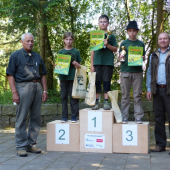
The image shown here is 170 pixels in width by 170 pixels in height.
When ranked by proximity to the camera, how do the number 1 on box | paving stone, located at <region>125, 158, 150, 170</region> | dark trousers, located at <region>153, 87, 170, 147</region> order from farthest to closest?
the number 1 on box < dark trousers, located at <region>153, 87, 170, 147</region> < paving stone, located at <region>125, 158, 150, 170</region>

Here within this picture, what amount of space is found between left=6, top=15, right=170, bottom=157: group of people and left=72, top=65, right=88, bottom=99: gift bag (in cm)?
13

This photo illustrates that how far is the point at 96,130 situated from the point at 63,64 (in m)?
1.33

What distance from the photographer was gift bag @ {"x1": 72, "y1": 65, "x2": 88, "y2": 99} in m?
5.19

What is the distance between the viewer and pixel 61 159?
→ 452cm

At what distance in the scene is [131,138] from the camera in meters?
4.91

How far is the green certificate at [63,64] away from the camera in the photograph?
513 centimetres

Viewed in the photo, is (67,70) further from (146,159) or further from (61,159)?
(146,159)

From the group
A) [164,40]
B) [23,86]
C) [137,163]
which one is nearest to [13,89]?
[23,86]

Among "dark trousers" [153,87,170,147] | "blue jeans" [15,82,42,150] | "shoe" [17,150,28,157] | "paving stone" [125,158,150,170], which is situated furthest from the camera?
"dark trousers" [153,87,170,147]

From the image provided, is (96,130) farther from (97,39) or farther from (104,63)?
(97,39)

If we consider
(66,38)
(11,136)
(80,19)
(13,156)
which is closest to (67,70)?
(66,38)

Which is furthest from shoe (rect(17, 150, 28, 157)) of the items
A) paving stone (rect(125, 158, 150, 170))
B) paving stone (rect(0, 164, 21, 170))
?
paving stone (rect(125, 158, 150, 170))

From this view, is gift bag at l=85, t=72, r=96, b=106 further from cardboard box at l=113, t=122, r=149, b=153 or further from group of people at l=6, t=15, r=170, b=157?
cardboard box at l=113, t=122, r=149, b=153

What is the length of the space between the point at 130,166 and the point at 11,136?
3.49 meters
